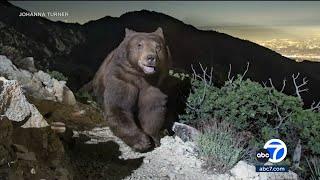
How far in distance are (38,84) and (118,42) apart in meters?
1.49

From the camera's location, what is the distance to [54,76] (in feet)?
24.5

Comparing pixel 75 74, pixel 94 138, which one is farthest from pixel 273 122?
pixel 75 74

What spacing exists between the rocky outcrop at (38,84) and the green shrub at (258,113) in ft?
5.55

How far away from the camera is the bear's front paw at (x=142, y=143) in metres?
5.59

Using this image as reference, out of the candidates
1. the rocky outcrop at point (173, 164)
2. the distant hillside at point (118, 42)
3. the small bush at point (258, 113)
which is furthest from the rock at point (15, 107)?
the distant hillside at point (118, 42)

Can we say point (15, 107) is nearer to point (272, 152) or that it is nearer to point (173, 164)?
point (173, 164)

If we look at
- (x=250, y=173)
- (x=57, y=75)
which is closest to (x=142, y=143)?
(x=250, y=173)

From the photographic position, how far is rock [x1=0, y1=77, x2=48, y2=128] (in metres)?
4.00

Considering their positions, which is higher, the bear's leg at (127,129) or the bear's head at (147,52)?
the bear's head at (147,52)

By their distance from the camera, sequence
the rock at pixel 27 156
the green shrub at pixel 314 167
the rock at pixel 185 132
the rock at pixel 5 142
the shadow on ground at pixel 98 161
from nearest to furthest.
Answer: the rock at pixel 5 142, the rock at pixel 27 156, the shadow on ground at pixel 98 161, the green shrub at pixel 314 167, the rock at pixel 185 132

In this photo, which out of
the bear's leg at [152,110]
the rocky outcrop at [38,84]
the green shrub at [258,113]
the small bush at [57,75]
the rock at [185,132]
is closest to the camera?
the bear's leg at [152,110]

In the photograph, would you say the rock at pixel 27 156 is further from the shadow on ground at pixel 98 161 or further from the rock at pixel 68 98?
the rock at pixel 68 98

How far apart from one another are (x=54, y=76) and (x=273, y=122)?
3363mm

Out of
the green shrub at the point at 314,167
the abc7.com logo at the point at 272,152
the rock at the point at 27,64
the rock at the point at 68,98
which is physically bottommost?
the green shrub at the point at 314,167
